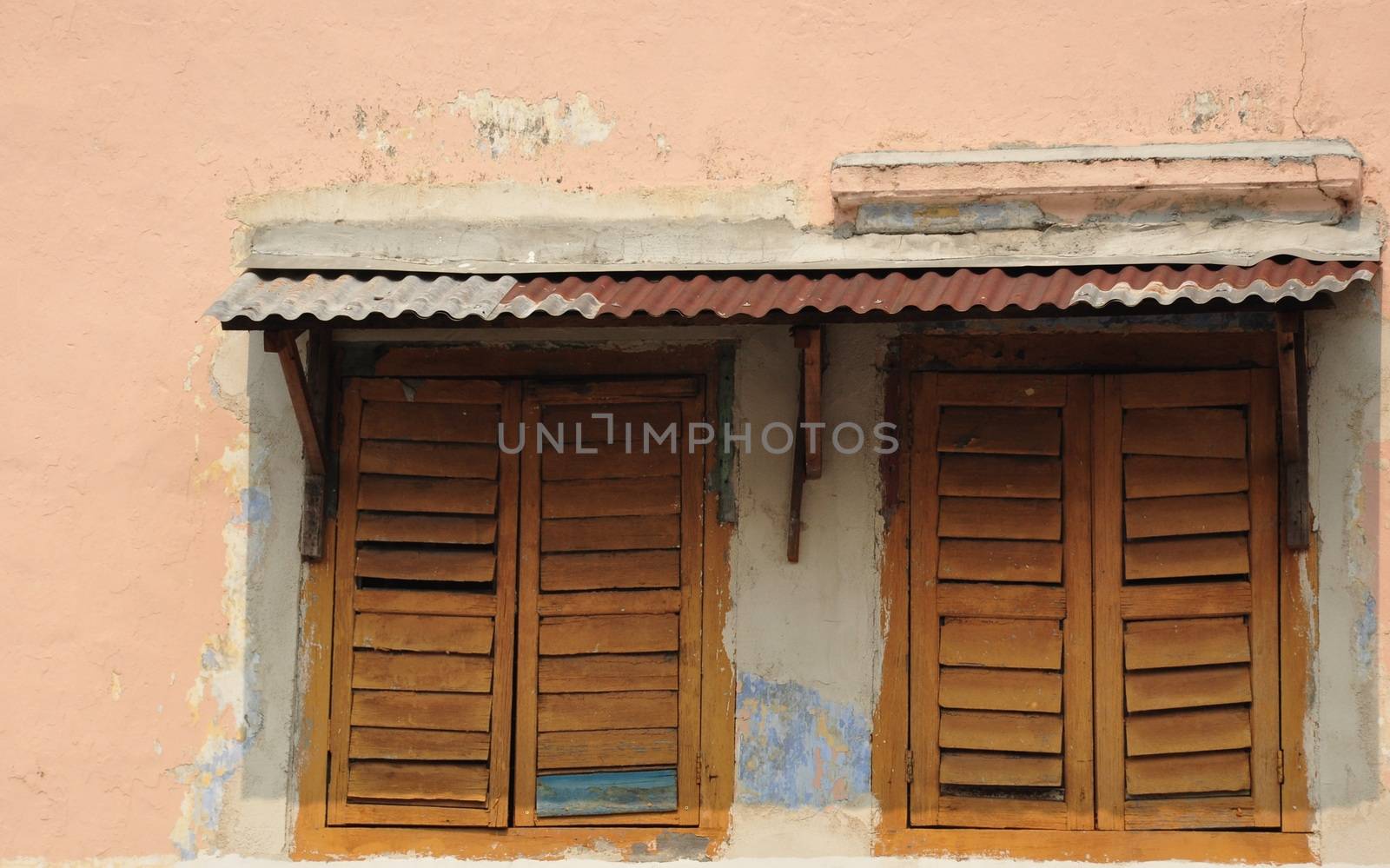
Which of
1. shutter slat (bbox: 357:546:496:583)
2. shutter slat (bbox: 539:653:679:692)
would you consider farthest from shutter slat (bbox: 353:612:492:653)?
shutter slat (bbox: 539:653:679:692)

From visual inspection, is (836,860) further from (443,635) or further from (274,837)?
(274,837)

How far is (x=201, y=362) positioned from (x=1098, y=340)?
2838 mm

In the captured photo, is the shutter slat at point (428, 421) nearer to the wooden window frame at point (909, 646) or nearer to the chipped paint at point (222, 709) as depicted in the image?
the chipped paint at point (222, 709)

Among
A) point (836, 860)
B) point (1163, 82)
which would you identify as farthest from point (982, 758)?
point (1163, 82)

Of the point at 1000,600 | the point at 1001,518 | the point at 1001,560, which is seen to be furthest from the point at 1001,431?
the point at 1000,600

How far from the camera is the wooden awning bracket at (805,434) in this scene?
15.4 feet

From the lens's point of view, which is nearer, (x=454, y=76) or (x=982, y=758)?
(x=982, y=758)

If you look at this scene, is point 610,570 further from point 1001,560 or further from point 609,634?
point 1001,560

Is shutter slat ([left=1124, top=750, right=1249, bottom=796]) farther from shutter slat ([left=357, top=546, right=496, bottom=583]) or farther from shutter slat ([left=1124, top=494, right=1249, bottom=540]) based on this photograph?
shutter slat ([left=357, top=546, right=496, bottom=583])

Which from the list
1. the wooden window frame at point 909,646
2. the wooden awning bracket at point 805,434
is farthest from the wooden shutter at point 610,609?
the wooden window frame at point 909,646

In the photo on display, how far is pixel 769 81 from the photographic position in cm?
508

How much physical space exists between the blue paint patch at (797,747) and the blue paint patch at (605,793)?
23 centimetres

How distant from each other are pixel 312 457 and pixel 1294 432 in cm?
296

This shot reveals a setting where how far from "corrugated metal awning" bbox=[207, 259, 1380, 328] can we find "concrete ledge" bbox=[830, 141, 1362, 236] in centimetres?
24
